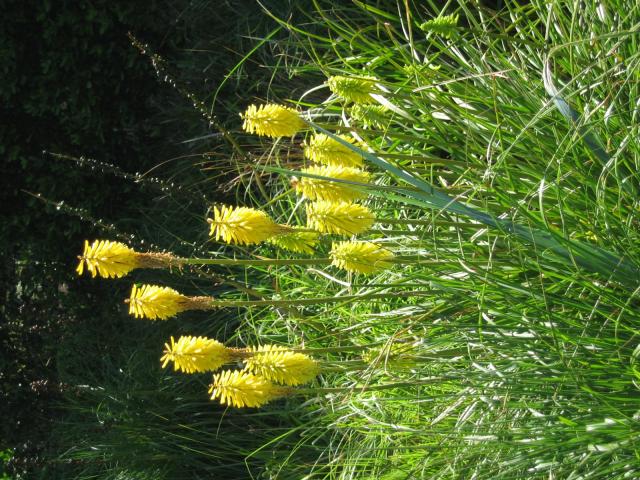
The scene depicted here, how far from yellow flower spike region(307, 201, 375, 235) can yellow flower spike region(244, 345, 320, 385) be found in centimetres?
29

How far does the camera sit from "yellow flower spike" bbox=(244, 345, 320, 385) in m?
1.93

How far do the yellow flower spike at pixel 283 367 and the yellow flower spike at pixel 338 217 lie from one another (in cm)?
29

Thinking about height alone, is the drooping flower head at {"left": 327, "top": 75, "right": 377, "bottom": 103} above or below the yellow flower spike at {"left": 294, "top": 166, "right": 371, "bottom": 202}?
above

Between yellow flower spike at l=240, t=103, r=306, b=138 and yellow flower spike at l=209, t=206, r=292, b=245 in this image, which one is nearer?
yellow flower spike at l=209, t=206, r=292, b=245

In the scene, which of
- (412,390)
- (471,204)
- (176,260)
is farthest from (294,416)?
(176,260)

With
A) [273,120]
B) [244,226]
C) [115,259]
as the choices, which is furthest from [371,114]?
[115,259]

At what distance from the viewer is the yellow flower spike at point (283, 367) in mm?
1926

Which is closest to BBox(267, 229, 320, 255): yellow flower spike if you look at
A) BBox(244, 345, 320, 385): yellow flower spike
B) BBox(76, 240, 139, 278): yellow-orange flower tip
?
BBox(244, 345, 320, 385): yellow flower spike

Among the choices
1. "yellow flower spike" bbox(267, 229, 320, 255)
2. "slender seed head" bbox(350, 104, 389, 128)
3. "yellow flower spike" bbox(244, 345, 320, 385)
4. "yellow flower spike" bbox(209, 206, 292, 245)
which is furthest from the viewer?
"slender seed head" bbox(350, 104, 389, 128)

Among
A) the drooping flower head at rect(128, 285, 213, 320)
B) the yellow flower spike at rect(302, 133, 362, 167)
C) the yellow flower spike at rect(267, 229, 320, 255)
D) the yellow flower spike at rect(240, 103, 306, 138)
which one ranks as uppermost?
the yellow flower spike at rect(240, 103, 306, 138)

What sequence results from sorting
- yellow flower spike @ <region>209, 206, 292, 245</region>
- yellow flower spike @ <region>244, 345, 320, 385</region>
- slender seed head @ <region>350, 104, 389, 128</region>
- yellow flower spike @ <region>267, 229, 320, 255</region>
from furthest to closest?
slender seed head @ <region>350, 104, 389, 128</region>
yellow flower spike @ <region>267, 229, 320, 255</region>
yellow flower spike @ <region>244, 345, 320, 385</region>
yellow flower spike @ <region>209, 206, 292, 245</region>

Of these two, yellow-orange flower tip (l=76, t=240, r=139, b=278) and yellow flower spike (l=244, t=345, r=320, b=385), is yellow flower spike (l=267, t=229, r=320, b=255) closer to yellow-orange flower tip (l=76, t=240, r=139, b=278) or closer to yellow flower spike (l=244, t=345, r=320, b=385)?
yellow flower spike (l=244, t=345, r=320, b=385)

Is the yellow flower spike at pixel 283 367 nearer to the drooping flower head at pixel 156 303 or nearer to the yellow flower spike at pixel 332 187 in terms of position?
the drooping flower head at pixel 156 303

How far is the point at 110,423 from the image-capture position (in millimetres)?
3746
